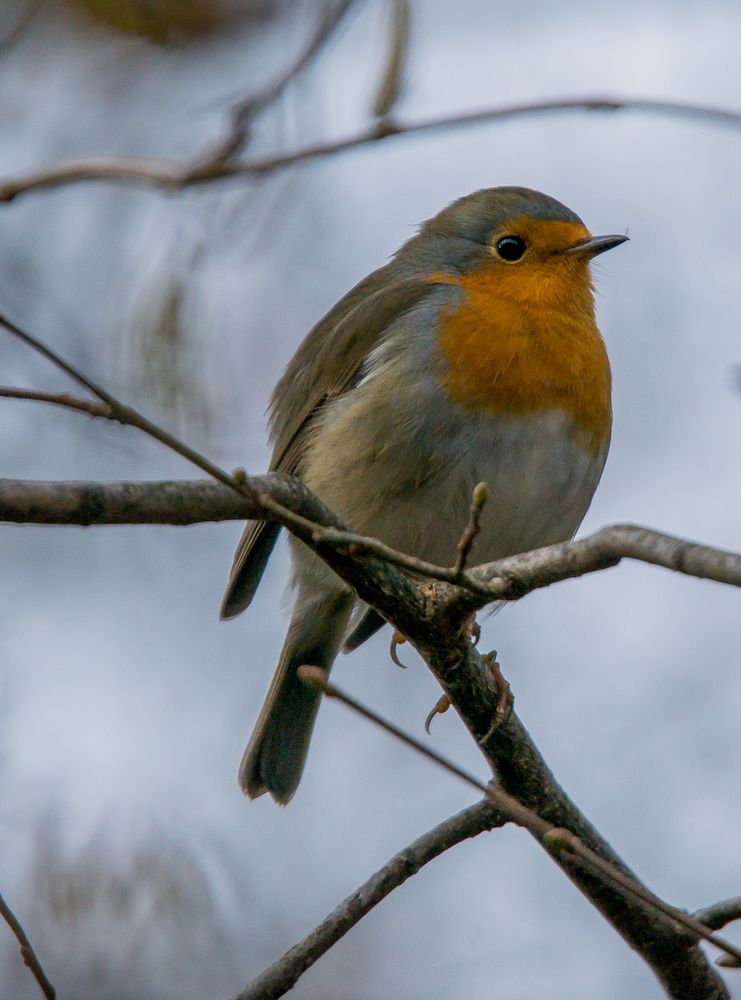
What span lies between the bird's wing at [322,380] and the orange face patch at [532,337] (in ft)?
0.62

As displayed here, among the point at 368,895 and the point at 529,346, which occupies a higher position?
the point at 529,346

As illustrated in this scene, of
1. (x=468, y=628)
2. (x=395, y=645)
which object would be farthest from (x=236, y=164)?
(x=395, y=645)

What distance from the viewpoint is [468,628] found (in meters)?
2.76

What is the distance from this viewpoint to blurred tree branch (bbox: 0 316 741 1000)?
1.82 metres

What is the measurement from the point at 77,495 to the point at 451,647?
45.3 inches

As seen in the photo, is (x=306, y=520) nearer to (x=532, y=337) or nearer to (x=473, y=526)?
(x=473, y=526)

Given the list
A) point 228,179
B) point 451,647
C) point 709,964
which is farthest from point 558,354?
point 228,179

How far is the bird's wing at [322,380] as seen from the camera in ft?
13.1

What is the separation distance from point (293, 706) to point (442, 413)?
1428 millimetres

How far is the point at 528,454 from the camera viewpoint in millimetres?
3555

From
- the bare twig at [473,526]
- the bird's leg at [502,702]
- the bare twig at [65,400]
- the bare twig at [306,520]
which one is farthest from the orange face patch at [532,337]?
the bare twig at [65,400]

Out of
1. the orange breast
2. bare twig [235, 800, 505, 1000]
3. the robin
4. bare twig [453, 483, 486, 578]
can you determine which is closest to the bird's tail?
the robin

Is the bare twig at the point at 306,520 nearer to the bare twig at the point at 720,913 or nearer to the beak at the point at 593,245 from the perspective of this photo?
the bare twig at the point at 720,913

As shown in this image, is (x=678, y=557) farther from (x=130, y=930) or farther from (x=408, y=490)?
(x=130, y=930)
